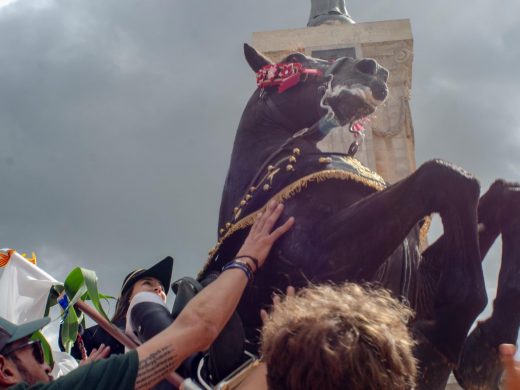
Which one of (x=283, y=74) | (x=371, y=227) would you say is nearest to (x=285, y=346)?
(x=371, y=227)

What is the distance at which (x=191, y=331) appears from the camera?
227 centimetres

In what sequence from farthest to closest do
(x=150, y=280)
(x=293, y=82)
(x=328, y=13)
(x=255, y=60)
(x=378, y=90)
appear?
(x=328, y=13) → (x=150, y=280) → (x=255, y=60) → (x=293, y=82) → (x=378, y=90)

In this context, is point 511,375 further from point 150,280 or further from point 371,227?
point 150,280

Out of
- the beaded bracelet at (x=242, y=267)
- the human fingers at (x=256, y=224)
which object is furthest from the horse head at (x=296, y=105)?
the beaded bracelet at (x=242, y=267)

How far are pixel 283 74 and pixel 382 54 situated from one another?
675 centimetres

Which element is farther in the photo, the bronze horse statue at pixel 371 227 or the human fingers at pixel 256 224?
the human fingers at pixel 256 224

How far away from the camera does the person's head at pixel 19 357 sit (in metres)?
2.18

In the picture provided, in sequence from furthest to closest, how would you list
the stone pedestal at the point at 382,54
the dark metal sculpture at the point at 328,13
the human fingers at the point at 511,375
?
the dark metal sculpture at the point at 328,13
the stone pedestal at the point at 382,54
the human fingers at the point at 511,375

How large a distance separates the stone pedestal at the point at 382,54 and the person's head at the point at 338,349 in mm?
8715

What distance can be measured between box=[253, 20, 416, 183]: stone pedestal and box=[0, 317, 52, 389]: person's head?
8277 mm

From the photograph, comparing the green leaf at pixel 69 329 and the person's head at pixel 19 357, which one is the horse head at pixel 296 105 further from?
the person's head at pixel 19 357

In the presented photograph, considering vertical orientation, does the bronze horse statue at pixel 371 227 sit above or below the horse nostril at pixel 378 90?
below

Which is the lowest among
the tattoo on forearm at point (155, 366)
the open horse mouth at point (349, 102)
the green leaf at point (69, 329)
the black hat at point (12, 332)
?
the green leaf at point (69, 329)

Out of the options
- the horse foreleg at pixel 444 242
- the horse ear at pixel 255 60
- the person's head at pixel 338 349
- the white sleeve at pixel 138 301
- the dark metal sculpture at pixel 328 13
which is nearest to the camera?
the person's head at pixel 338 349
